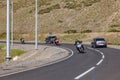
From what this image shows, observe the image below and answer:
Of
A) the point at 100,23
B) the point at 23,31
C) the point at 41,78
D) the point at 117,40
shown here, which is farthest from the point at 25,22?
the point at 41,78

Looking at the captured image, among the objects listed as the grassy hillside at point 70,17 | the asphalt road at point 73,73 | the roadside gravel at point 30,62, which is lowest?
the roadside gravel at point 30,62

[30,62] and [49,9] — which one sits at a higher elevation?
[49,9]

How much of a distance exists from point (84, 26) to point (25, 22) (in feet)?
68.3

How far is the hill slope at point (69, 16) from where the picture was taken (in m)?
101

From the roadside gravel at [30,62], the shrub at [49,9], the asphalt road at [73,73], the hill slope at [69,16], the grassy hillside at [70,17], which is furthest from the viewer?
the shrub at [49,9]

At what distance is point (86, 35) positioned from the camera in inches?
3489

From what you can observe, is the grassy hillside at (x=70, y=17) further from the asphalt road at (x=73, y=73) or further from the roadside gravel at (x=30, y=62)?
the asphalt road at (x=73, y=73)

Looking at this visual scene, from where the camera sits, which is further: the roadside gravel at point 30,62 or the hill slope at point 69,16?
→ the hill slope at point 69,16

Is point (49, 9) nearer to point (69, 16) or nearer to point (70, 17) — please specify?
point (69, 16)

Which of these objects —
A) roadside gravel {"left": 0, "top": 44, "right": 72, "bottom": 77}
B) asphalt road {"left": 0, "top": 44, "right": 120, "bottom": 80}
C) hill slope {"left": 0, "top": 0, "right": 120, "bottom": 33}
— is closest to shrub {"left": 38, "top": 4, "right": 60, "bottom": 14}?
hill slope {"left": 0, "top": 0, "right": 120, "bottom": 33}

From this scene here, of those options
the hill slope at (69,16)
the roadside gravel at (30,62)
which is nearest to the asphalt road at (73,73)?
the roadside gravel at (30,62)

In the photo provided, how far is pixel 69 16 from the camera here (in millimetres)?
109625

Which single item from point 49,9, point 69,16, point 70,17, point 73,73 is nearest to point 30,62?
point 73,73

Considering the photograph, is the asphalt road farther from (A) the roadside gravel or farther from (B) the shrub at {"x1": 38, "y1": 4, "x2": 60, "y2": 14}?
(B) the shrub at {"x1": 38, "y1": 4, "x2": 60, "y2": 14}
